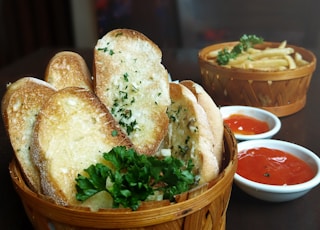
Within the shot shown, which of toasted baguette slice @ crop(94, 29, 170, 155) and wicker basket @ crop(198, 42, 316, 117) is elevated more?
toasted baguette slice @ crop(94, 29, 170, 155)

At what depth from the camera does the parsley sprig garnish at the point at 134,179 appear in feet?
2.62

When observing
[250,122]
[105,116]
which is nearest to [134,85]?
[105,116]

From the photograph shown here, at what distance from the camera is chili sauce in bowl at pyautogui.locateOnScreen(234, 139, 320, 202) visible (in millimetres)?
1049

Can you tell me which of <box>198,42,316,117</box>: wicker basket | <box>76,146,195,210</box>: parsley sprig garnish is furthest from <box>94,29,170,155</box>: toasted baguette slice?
<box>198,42,316,117</box>: wicker basket

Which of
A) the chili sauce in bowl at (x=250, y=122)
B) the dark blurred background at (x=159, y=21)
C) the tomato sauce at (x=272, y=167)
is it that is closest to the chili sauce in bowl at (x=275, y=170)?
the tomato sauce at (x=272, y=167)

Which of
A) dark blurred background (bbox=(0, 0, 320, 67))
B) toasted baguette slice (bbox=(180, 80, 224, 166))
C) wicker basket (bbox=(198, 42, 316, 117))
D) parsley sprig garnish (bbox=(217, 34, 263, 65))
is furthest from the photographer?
dark blurred background (bbox=(0, 0, 320, 67))

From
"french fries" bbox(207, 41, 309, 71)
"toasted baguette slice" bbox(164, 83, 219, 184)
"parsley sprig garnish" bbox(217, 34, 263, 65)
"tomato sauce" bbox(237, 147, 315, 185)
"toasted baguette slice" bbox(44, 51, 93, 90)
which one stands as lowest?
"tomato sauce" bbox(237, 147, 315, 185)

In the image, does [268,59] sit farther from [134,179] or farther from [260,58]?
[134,179]

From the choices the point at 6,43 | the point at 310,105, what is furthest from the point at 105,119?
the point at 6,43

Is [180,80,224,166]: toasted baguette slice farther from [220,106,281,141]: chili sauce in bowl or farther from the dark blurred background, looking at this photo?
the dark blurred background

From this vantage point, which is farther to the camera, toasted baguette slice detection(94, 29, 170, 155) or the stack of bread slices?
toasted baguette slice detection(94, 29, 170, 155)

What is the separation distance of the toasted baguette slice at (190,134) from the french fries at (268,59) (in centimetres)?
63

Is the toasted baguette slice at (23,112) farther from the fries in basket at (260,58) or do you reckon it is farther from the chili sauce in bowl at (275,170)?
the fries in basket at (260,58)

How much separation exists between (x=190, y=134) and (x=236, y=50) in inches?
33.9
